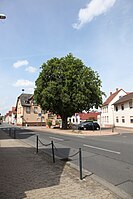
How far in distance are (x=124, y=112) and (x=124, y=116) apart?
0.81m

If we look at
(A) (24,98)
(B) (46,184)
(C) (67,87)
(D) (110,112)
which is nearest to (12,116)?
(A) (24,98)

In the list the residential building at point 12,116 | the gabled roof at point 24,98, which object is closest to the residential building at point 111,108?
the gabled roof at point 24,98

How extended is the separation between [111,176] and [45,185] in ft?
7.52

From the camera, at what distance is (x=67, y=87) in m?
37.9

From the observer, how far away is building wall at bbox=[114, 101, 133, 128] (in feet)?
149

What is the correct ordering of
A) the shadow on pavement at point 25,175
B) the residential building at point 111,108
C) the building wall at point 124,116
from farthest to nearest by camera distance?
the residential building at point 111,108 < the building wall at point 124,116 < the shadow on pavement at point 25,175

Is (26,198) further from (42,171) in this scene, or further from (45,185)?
(42,171)

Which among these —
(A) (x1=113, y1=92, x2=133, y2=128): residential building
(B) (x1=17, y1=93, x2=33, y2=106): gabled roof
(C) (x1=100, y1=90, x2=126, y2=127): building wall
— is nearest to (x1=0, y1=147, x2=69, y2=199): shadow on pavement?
(A) (x1=113, y1=92, x2=133, y2=128): residential building

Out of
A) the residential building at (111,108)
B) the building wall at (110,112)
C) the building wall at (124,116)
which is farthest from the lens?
the residential building at (111,108)

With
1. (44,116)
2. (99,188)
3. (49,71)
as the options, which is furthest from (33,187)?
(44,116)

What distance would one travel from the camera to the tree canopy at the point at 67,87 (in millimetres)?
37719

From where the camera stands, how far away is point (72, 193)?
5.54 metres

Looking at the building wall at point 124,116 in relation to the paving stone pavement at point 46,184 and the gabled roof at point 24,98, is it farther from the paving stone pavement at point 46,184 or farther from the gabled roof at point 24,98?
the paving stone pavement at point 46,184

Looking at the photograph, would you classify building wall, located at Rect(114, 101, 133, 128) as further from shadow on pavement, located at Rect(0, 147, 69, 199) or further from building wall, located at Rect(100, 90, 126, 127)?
shadow on pavement, located at Rect(0, 147, 69, 199)
